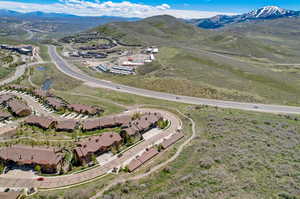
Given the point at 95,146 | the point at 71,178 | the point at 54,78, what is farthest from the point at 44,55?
the point at 71,178

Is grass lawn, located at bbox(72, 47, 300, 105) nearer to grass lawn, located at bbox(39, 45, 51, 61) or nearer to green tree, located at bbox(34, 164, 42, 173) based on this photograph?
grass lawn, located at bbox(39, 45, 51, 61)

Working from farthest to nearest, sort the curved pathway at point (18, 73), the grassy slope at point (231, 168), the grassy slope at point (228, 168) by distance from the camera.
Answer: the curved pathway at point (18, 73) → the grassy slope at point (228, 168) → the grassy slope at point (231, 168)

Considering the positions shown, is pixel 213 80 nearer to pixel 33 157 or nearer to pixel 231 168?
pixel 231 168

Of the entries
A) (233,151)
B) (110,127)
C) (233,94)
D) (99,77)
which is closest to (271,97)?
(233,94)

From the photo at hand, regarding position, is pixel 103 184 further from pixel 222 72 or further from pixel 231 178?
pixel 222 72

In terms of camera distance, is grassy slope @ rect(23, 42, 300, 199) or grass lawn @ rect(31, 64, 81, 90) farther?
grass lawn @ rect(31, 64, 81, 90)

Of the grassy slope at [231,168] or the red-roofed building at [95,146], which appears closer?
the grassy slope at [231,168]

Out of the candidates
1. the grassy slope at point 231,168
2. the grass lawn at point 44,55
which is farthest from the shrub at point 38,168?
the grass lawn at point 44,55

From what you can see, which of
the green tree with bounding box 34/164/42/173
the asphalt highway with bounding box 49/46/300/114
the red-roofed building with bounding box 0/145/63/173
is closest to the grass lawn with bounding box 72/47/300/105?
the asphalt highway with bounding box 49/46/300/114

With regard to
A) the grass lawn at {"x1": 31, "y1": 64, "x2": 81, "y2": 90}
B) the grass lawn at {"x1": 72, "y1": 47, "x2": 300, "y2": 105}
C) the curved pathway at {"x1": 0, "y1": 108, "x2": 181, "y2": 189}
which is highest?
the grass lawn at {"x1": 72, "y1": 47, "x2": 300, "y2": 105}

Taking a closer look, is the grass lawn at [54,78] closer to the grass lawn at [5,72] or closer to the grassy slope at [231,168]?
the grass lawn at [5,72]

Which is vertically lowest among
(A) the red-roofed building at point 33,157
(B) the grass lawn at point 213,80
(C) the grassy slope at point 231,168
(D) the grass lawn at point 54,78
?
(A) the red-roofed building at point 33,157
